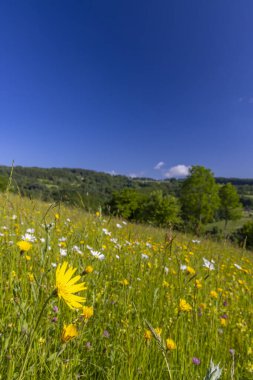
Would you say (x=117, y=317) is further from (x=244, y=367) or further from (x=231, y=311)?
(x=231, y=311)

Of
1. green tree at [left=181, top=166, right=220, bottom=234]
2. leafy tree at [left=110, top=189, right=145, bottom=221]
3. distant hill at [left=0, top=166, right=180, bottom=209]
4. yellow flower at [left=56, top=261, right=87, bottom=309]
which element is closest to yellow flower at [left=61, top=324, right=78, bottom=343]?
yellow flower at [left=56, top=261, right=87, bottom=309]

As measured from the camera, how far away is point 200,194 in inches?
1160

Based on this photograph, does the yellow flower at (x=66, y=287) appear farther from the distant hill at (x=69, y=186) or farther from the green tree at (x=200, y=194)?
the green tree at (x=200, y=194)

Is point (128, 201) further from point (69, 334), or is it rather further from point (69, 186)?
point (69, 334)

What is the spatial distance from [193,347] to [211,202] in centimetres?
2914

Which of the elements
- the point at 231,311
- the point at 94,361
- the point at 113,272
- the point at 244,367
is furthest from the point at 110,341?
the point at 231,311

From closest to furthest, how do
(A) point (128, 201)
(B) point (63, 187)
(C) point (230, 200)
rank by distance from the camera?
1. (B) point (63, 187)
2. (C) point (230, 200)
3. (A) point (128, 201)

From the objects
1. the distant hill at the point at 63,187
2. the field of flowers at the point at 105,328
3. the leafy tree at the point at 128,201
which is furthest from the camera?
the leafy tree at the point at 128,201

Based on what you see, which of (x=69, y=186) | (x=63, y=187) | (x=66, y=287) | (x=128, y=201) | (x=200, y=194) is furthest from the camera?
(x=128, y=201)

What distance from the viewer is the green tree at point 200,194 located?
2912 centimetres

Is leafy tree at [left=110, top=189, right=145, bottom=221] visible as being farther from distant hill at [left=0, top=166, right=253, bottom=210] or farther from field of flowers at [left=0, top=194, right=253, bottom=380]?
field of flowers at [left=0, top=194, right=253, bottom=380]

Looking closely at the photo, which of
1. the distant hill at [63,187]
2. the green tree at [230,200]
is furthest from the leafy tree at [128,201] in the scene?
the green tree at [230,200]

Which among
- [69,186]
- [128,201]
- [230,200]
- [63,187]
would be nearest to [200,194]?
[230,200]

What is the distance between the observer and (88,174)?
169750 millimetres
